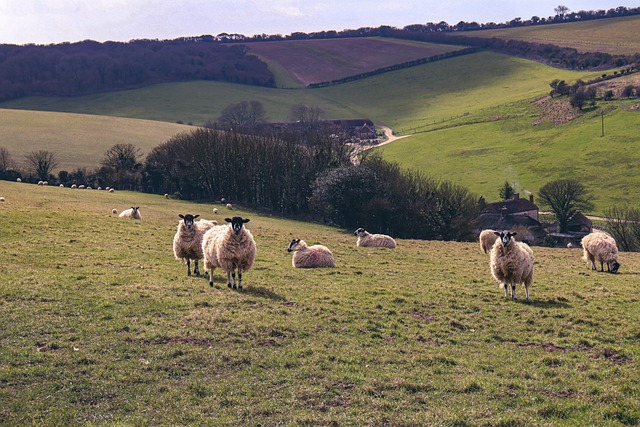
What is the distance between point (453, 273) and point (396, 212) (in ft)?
122

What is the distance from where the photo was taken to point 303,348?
14766mm

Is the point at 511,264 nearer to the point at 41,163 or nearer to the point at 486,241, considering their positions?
the point at 486,241

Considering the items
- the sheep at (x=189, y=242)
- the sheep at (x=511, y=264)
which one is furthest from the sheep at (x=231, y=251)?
the sheep at (x=511, y=264)

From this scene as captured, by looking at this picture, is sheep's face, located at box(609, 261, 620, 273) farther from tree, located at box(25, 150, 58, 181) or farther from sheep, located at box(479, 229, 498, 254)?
tree, located at box(25, 150, 58, 181)

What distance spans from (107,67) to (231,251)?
169 meters

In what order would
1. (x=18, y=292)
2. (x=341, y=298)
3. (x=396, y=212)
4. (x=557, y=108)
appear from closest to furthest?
1. (x=18, y=292)
2. (x=341, y=298)
3. (x=396, y=212)
4. (x=557, y=108)

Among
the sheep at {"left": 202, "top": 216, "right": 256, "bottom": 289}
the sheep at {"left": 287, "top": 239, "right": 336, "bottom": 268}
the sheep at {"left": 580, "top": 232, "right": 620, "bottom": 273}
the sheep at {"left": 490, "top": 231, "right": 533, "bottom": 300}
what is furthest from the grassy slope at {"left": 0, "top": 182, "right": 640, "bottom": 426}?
the sheep at {"left": 580, "top": 232, "right": 620, "bottom": 273}

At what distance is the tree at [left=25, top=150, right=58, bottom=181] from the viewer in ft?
259

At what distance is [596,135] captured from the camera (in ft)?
376

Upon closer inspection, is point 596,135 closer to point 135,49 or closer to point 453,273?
point 453,273

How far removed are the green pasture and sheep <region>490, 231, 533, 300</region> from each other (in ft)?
→ 246

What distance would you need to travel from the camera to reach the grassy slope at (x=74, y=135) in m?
90.2

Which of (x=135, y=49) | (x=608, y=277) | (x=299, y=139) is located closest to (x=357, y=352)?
(x=608, y=277)

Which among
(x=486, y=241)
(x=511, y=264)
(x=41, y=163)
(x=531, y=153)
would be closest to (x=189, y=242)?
(x=511, y=264)
